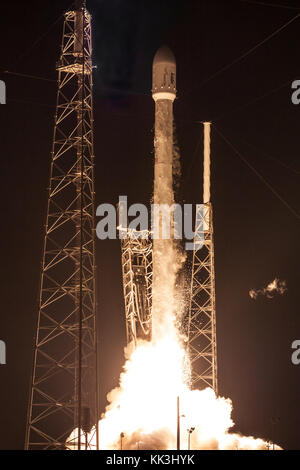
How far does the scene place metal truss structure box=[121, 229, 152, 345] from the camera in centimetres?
7038

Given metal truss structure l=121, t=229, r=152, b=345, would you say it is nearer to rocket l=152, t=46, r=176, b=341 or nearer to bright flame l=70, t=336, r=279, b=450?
bright flame l=70, t=336, r=279, b=450

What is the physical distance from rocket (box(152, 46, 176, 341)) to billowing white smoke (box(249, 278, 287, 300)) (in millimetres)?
13612

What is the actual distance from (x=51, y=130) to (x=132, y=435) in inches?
888

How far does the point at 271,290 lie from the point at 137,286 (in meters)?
12.4

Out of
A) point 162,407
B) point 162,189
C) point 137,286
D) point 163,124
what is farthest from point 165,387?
point 163,124

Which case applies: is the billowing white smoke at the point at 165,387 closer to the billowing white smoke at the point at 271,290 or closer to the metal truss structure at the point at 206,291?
the metal truss structure at the point at 206,291

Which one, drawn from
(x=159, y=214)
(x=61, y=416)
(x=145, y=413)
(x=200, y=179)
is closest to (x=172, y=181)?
(x=159, y=214)

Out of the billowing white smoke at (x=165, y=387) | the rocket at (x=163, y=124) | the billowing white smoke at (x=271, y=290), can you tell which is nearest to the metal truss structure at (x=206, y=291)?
the billowing white smoke at (x=165, y=387)

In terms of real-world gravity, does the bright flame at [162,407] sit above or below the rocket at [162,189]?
below

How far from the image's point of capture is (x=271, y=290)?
7919 centimetres

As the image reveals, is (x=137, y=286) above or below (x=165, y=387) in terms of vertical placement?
above

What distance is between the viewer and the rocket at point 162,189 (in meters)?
66.6

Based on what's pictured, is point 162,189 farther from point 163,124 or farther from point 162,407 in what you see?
point 162,407

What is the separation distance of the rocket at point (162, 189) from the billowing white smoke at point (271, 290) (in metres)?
13.6
